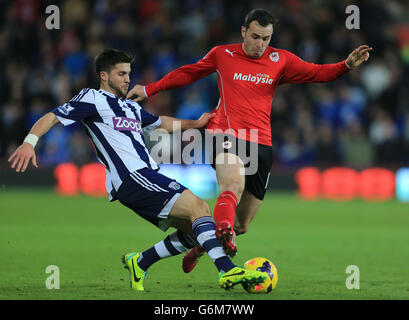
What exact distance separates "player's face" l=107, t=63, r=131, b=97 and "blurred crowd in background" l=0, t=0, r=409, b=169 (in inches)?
417

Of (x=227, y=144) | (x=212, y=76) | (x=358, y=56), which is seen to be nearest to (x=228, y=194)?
(x=227, y=144)

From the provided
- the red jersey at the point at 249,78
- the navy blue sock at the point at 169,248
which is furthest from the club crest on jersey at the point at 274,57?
the navy blue sock at the point at 169,248

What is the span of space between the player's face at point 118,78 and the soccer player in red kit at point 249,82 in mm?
725

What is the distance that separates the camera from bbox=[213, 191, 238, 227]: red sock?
6.35 metres

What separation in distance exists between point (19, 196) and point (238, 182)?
1100cm

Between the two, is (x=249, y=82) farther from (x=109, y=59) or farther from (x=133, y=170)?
(x=133, y=170)

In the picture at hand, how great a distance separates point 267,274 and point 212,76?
12407 mm

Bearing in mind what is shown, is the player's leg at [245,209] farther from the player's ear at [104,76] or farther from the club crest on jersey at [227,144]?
the player's ear at [104,76]

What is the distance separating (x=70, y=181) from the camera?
18.1m

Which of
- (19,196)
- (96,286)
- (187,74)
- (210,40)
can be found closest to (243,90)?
(187,74)

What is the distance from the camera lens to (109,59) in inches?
264

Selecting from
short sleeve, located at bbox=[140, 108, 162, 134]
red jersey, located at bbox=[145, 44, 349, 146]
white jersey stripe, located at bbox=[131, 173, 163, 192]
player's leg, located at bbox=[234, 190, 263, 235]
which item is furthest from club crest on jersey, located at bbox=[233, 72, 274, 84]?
white jersey stripe, located at bbox=[131, 173, 163, 192]

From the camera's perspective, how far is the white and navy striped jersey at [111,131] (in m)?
6.46

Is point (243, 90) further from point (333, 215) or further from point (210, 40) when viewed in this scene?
point (210, 40)
